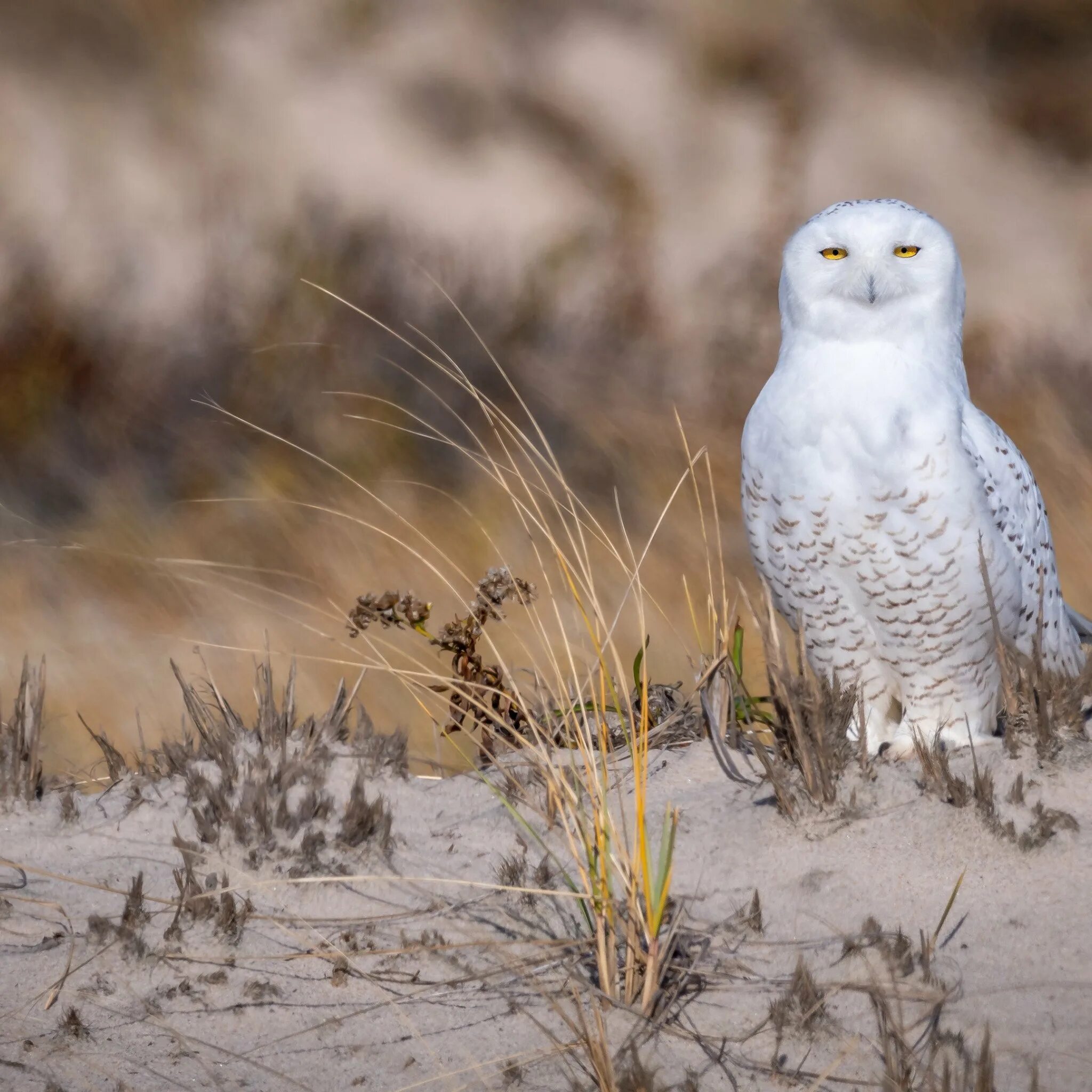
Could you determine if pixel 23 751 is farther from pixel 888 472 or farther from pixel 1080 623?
pixel 1080 623

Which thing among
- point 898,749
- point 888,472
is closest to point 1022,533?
point 888,472

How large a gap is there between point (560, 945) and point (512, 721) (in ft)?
4.13

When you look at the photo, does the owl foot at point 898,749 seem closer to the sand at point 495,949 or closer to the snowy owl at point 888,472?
the snowy owl at point 888,472

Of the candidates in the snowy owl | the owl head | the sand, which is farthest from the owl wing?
the sand

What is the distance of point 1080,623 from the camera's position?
3477 mm

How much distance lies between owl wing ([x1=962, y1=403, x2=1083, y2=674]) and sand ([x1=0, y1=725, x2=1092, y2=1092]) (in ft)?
1.69

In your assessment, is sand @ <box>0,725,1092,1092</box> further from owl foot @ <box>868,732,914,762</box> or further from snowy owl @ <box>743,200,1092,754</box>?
snowy owl @ <box>743,200,1092,754</box>

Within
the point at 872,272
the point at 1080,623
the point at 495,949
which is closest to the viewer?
the point at 495,949

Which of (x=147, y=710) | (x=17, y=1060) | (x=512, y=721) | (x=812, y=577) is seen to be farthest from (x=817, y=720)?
(x=147, y=710)

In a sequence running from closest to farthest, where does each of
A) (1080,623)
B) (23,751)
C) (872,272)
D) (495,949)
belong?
(495,949) → (872,272) → (23,751) → (1080,623)

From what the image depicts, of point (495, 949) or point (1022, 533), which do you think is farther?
point (1022, 533)

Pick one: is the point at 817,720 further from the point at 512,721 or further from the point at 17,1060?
the point at 17,1060

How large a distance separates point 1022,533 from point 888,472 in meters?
0.49

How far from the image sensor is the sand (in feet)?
6.26
